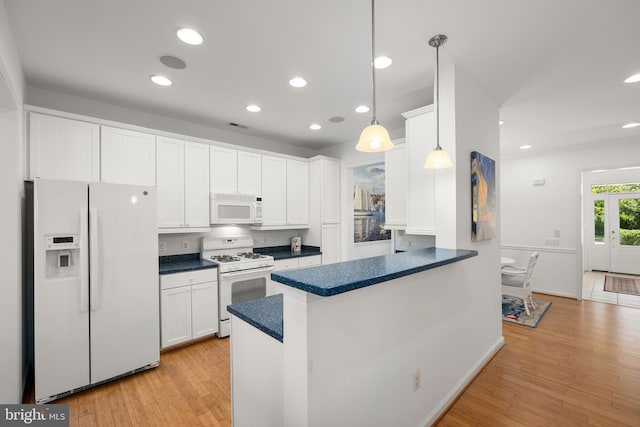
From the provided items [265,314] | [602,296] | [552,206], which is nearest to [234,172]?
[265,314]

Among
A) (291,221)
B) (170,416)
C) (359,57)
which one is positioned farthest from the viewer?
(291,221)

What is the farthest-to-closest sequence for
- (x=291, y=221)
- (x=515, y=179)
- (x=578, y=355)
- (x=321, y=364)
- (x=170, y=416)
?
(x=515, y=179)
(x=291, y=221)
(x=578, y=355)
(x=170, y=416)
(x=321, y=364)

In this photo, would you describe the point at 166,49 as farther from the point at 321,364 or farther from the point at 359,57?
the point at 321,364

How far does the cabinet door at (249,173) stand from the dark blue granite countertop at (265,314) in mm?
2365

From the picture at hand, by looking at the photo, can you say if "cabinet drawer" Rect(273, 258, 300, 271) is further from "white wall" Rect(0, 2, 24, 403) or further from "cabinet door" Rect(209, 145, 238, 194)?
"white wall" Rect(0, 2, 24, 403)

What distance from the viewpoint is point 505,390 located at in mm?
2414

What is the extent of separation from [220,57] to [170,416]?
111 inches

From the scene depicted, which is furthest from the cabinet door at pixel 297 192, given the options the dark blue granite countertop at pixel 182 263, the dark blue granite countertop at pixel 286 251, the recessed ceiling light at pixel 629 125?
the recessed ceiling light at pixel 629 125

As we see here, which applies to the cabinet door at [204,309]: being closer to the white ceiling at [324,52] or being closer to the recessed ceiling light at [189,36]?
the white ceiling at [324,52]

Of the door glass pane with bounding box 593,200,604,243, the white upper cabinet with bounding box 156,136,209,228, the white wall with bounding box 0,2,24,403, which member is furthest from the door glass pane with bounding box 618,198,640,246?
the white wall with bounding box 0,2,24,403

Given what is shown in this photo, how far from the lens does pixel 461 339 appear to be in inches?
93.6

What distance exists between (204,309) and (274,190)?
6.37ft

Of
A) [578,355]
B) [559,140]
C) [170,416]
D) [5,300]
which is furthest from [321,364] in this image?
[559,140]

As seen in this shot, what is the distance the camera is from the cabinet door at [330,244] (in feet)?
15.5
